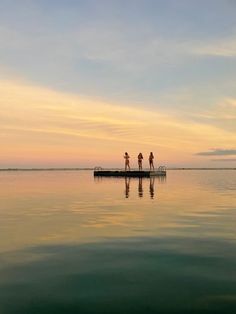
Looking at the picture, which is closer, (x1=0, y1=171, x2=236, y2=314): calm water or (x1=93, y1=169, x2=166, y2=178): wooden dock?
(x1=0, y1=171, x2=236, y2=314): calm water

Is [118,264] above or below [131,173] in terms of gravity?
below

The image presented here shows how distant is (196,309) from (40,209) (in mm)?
17432

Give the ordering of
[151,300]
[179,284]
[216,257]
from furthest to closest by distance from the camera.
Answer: [216,257], [179,284], [151,300]

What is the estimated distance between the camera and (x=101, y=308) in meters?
7.39

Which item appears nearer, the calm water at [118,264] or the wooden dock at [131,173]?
the calm water at [118,264]

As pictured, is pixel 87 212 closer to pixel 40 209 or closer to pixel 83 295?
pixel 40 209

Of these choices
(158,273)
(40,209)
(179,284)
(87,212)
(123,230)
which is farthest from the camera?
(40,209)

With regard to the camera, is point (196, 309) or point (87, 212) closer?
point (196, 309)

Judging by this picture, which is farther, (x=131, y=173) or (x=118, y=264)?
(x=131, y=173)

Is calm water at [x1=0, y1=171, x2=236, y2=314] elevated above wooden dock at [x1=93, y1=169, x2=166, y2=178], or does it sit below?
below

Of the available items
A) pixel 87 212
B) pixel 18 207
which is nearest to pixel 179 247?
pixel 87 212

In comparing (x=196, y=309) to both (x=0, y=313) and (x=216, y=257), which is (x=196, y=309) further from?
(x=216, y=257)

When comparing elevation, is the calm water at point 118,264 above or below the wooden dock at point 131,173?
below

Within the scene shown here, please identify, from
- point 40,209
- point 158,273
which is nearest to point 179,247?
point 158,273
